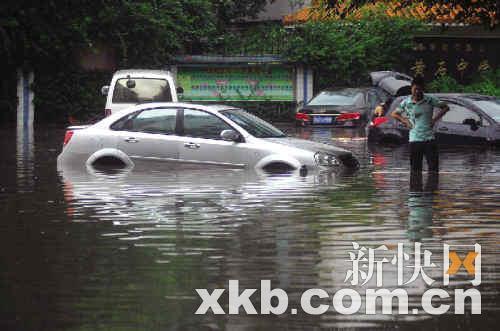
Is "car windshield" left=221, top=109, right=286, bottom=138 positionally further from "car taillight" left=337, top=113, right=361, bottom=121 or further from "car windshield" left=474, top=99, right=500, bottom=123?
"car taillight" left=337, top=113, right=361, bottom=121

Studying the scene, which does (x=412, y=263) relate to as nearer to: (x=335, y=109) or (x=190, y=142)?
(x=190, y=142)

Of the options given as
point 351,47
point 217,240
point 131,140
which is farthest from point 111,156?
point 351,47

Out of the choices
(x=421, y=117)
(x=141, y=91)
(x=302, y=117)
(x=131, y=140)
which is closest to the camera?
(x=421, y=117)

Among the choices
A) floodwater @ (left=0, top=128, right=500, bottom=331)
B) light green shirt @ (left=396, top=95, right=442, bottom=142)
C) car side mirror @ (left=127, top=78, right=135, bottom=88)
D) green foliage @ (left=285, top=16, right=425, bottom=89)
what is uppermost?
green foliage @ (left=285, top=16, right=425, bottom=89)

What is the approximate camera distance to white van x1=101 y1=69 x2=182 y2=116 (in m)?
27.2

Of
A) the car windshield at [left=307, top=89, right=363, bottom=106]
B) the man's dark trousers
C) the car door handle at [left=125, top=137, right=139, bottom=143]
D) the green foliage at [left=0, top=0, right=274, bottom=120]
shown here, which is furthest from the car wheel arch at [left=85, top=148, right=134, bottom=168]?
the green foliage at [left=0, top=0, right=274, bottom=120]

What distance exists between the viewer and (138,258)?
35.6 feet

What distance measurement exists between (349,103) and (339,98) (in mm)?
578

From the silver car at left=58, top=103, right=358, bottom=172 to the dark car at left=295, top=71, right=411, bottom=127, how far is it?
14.1 metres

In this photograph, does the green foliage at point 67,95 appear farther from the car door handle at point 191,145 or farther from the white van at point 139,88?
the car door handle at point 191,145

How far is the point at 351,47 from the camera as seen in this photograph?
4494 centimetres

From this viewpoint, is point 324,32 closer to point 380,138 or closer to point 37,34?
point 37,34

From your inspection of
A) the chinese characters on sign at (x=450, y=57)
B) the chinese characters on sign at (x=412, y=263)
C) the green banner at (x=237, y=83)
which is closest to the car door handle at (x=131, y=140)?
the chinese characters on sign at (x=412, y=263)

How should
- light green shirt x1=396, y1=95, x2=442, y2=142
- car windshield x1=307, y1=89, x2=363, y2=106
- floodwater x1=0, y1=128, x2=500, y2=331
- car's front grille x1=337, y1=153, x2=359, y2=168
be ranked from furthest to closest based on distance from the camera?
1. car windshield x1=307, y1=89, x2=363, y2=106
2. car's front grille x1=337, y1=153, x2=359, y2=168
3. light green shirt x1=396, y1=95, x2=442, y2=142
4. floodwater x1=0, y1=128, x2=500, y2=331
